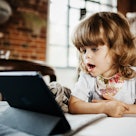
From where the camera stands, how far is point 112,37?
110 cm

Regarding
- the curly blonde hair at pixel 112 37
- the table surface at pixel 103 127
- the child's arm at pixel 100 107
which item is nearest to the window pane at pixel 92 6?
the curly blonde hair at pixel 112 37

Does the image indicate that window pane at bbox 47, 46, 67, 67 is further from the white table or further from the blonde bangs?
the white table

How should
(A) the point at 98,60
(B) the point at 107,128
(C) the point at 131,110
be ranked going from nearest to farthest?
(B) the point at 107,128 → (C) the point at 131,110 → (A) the point at 98,60

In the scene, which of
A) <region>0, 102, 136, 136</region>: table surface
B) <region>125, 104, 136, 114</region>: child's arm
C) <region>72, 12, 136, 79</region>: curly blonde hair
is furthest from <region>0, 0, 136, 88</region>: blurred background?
<region>0, 102, 136, 136</region>: table surface

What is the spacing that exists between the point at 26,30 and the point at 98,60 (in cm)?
319

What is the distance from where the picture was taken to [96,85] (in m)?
1.17

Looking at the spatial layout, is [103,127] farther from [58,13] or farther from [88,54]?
[58,13]

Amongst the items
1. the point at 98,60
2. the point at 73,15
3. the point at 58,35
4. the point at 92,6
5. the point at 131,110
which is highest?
the point at 92,6

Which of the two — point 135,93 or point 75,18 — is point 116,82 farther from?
point 75,18

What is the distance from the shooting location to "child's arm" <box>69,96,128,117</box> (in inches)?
33.6

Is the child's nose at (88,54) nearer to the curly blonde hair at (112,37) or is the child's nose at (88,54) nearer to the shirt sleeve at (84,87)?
the curly blonde hair at (112,37)

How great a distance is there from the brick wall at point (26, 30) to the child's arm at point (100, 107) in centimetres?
307

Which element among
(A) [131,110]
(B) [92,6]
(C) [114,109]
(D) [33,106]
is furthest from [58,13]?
(D) [33,106]

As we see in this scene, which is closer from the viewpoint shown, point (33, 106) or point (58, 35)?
point (33, 106)
